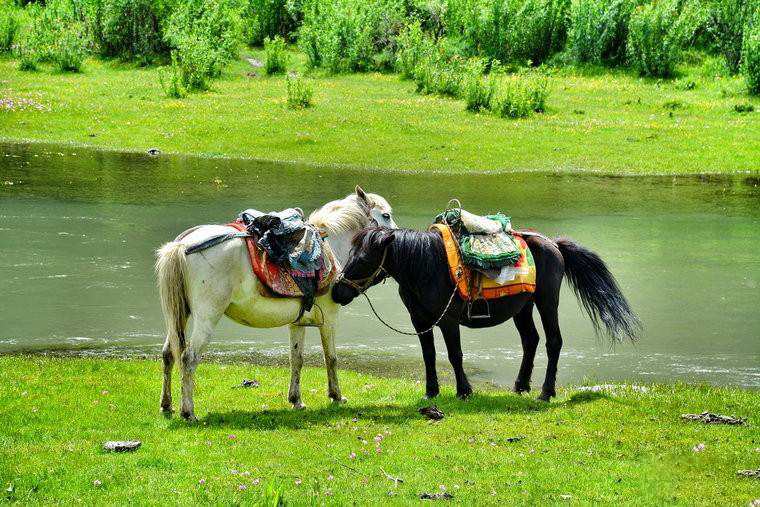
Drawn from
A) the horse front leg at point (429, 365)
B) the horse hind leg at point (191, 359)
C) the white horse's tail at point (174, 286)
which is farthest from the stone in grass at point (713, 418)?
the white horse's tail at point (174, 286)

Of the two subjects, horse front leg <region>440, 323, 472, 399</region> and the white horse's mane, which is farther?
the white horse's mane

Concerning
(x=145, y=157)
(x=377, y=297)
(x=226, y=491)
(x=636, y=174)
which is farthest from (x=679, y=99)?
(x=226, y=491)

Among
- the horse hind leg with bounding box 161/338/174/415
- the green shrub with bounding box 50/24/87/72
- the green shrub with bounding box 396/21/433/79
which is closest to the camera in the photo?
the horse hind leg with bounding box 161/338/174/415

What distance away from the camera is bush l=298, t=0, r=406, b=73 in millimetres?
49188

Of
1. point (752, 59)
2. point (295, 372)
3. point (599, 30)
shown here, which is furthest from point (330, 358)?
point (599, 30)

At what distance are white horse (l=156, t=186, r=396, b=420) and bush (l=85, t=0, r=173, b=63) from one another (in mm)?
43121

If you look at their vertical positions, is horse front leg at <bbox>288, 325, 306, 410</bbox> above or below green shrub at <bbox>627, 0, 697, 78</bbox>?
below

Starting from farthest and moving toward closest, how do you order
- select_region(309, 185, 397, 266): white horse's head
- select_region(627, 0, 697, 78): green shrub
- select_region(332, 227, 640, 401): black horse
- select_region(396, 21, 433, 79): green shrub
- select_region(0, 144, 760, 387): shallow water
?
select_region(396, 21, 433, 79): green shrub → select_region(627, 0, 697, 78): green shrub → select_region(0, 144, 760, 387): shallow water → select_region(309, 185, 397, 266): white horse's head → select_region(332, 227, 640, 401): black horse

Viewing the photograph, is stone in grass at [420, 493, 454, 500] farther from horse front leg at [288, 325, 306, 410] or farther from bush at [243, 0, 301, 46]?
bush at [243, 0, 301, 46]

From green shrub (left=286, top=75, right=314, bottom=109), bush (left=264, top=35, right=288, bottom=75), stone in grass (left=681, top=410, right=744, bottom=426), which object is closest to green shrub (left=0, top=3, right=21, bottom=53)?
bush (left=264, top=35, right=288, bottom=75)

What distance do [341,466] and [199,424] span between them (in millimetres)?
2086

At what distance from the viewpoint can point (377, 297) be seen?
1816 centimetres

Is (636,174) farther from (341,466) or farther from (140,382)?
(341,466)

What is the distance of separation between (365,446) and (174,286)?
267cm
